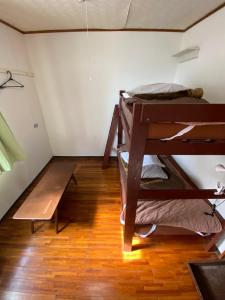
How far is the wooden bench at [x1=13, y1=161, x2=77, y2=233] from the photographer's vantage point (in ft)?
5.27

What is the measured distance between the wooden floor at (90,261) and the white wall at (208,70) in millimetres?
767

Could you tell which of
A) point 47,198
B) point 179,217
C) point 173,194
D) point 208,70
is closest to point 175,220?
point 179,217

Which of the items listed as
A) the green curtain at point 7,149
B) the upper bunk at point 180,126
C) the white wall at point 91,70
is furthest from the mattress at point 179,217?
the white wall at point 91,70

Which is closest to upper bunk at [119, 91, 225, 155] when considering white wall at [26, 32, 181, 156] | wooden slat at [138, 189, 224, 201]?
wooden slat at [138, 189, 224, 201]

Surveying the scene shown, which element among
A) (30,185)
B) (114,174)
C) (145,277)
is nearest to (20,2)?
(30,185)

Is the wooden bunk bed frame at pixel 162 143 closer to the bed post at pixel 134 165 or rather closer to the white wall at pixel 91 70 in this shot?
the bed post at pixel 134 165

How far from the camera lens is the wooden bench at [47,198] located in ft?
5.27

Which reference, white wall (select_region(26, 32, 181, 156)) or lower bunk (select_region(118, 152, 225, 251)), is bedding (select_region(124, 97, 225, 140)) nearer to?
lower bunk (select_region(118, 152, 225, 251))

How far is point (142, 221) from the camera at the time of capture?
1.54 meters

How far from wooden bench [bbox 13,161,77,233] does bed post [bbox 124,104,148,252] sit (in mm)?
770

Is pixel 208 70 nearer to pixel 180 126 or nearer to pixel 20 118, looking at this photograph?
pixel 180 126

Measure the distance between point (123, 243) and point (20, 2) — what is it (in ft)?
8.70

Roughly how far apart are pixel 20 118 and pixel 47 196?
4.17 feet

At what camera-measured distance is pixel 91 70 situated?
2.72 m
